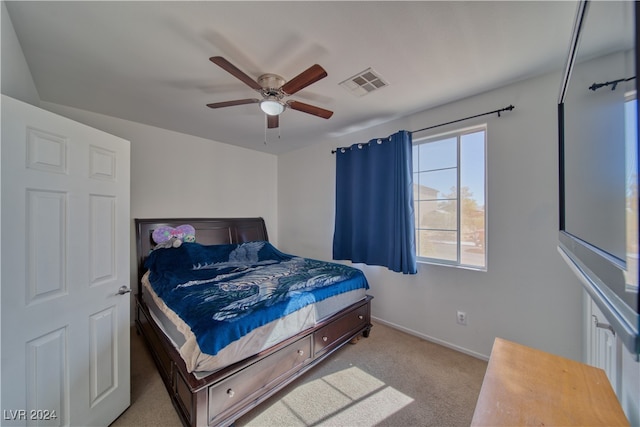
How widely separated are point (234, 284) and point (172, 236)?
1.51 metres

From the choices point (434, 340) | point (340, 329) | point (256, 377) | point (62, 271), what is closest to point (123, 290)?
point (62, 271)

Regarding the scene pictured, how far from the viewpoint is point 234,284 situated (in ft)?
7.43

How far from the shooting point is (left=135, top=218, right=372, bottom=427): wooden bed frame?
1.45 meters

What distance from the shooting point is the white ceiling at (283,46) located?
139 centimetres

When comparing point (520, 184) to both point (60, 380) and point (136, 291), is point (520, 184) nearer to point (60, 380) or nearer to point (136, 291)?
point (60, 380)

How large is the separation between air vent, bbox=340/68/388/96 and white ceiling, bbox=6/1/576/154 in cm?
7

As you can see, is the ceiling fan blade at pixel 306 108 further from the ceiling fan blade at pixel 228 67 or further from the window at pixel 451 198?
the window at pixel 451 198

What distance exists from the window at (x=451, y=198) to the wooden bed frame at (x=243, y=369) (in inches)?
42.1

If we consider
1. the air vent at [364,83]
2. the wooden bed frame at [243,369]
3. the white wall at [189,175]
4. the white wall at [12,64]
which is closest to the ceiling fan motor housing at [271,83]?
the air vent at [364,83]

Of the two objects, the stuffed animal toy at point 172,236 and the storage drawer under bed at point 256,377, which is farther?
the stuffed animal toy at point 172,236

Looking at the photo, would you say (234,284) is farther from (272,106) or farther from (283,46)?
(283,46)

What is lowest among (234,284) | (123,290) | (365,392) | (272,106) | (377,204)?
(365,392)

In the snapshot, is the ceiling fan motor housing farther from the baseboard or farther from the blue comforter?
the baseboard

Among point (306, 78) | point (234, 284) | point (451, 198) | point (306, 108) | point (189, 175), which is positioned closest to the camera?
point (306, 78)
